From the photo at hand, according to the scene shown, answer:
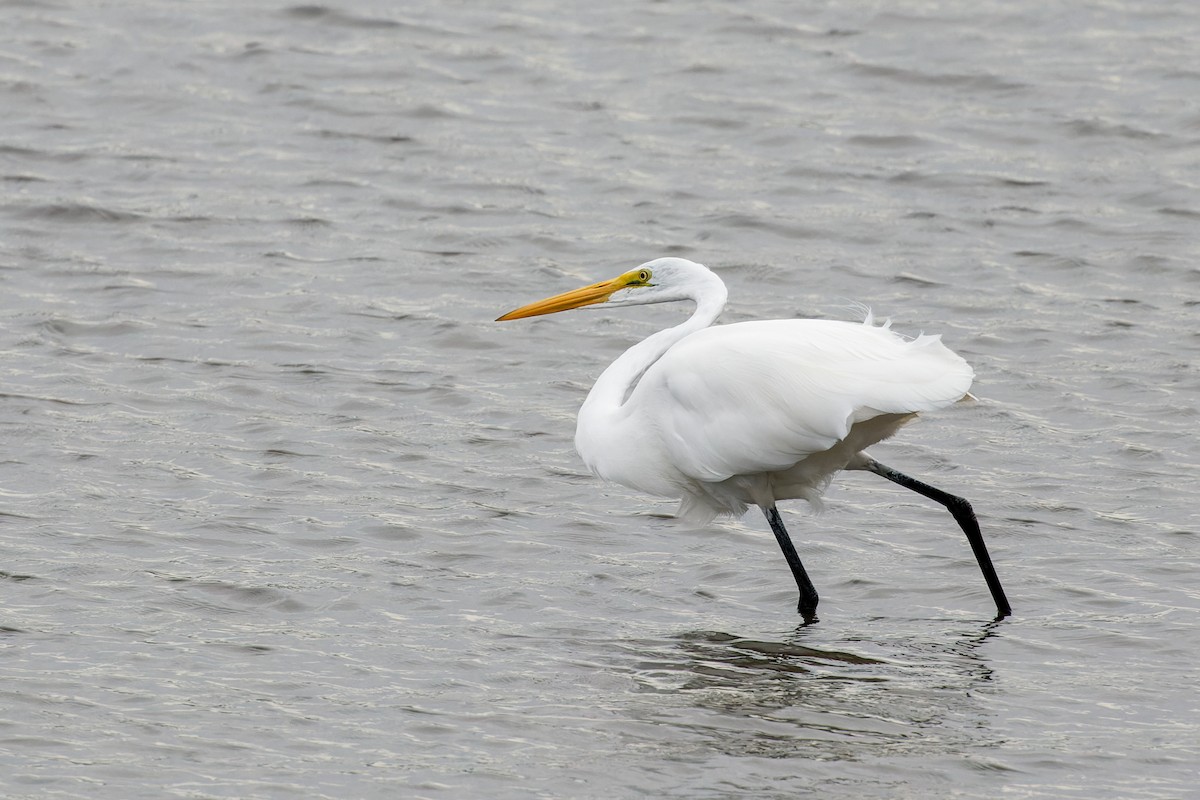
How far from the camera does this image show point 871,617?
7168 millimetres

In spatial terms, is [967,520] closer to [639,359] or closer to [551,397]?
[639,359]

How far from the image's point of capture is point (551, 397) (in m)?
9.55

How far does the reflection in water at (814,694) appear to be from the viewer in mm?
5930

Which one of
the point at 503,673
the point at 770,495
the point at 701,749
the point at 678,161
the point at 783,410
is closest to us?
the point at 701,749

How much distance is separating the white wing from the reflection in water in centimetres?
71

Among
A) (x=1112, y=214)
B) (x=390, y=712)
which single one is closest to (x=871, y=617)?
(x=390, y=712)

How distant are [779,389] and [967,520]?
1039 millimetres

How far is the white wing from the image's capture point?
689 centimetres

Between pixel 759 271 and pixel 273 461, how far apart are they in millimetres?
3898

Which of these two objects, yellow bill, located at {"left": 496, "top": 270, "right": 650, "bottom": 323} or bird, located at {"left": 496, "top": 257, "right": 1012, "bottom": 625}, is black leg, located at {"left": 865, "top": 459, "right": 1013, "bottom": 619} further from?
yellow bill, located at {"left": 496, "top": 270, "right": 650, "bottom": 323}

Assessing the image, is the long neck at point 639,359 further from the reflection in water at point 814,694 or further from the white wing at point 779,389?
the reflection in water at point 814,694

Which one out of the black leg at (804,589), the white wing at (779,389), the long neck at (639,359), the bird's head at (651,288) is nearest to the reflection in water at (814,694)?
the black leg at (804,589)

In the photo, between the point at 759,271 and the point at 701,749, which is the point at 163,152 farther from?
Answer: the point at 701,749

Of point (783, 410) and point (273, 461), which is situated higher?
point (783, 410)
